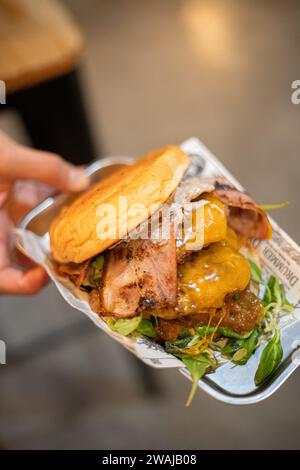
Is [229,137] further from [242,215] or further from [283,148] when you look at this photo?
[242,215]

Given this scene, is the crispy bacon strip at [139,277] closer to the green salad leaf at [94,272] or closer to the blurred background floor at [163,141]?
the green salad leaf at [94,272]

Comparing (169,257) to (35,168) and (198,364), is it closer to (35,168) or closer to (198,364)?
(198,364)

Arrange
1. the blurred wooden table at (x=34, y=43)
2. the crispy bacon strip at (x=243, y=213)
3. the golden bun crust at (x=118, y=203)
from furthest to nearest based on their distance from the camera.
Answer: the blurred wooden table at (x=34, y=43), the crispy bacon strip at (x=243, y=213), the golden bun crust at (x=118, y=203)

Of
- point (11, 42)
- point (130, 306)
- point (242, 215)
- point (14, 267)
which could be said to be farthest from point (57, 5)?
point (130, 306)

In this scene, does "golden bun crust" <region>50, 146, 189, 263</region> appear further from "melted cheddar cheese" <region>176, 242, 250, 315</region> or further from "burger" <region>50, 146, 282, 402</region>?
"melted cheddar cheese" <region>176, 242, 250, 315</region>

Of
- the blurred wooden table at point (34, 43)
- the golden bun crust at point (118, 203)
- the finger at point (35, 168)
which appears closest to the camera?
the golden bun crust at point (118, 203)

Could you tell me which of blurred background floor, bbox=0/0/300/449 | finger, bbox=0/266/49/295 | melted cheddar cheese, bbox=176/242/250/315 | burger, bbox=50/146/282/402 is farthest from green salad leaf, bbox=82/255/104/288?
blurred background floor, bbox=0/0/300/449

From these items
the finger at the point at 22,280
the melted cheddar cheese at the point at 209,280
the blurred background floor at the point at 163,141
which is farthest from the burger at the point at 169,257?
the blurred background floor at the point at 163,141

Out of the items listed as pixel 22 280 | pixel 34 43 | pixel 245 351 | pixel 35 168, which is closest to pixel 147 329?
pixel 245 351
